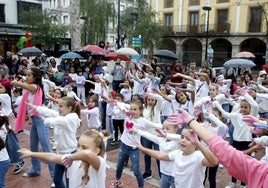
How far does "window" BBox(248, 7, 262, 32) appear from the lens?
29750 mm

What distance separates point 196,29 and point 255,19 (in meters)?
6.60

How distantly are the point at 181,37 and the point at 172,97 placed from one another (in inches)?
1167

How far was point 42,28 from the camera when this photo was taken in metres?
26.0

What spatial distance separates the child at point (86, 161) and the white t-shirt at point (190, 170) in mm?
822

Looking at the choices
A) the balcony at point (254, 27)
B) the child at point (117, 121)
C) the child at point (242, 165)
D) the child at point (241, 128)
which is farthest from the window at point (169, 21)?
the child at point (242, 165)

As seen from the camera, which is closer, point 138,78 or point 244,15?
point 138,78

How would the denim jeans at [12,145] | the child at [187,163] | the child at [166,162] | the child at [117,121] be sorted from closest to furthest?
1. the child at [187,163]
2. the child at [166,162]
3. the denim jeans at [12,145]
4. the child at [117,121]

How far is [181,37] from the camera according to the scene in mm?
35000

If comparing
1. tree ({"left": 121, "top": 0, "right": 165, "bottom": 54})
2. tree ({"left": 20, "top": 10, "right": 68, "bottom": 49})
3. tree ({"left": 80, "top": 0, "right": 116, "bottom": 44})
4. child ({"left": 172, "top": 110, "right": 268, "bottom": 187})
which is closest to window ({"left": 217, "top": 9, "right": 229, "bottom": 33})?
tree ({"left": 121, "top": 0, "right": 165, "bottom": 54})

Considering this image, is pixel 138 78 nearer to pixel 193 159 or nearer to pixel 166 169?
pixel 166 169

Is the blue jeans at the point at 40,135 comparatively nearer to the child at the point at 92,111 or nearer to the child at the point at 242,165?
the child at the point at 92,111

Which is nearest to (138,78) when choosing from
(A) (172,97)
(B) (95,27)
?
(A) (172,97)

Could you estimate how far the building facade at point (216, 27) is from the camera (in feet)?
99.2

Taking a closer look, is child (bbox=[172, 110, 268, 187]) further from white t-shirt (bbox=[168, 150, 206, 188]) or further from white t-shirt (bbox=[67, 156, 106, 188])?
white t-shirt (bbox=[67, 156, 106, 188])
